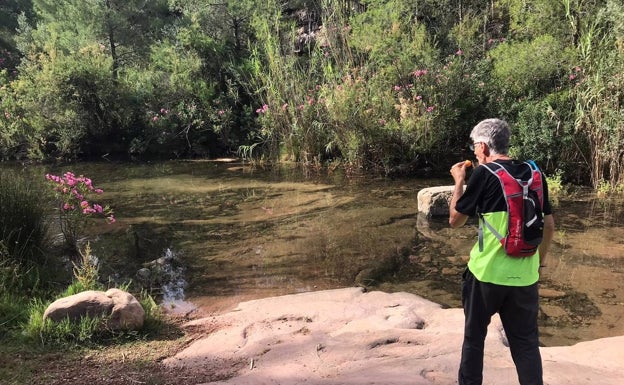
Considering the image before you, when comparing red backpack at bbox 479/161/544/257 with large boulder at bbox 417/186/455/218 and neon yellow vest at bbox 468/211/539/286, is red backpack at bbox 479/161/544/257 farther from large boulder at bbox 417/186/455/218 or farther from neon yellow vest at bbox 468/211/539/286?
large boulder at bbox 417/186/455/218

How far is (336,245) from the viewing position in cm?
629

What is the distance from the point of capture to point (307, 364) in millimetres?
3172

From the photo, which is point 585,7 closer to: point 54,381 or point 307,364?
point 307,364

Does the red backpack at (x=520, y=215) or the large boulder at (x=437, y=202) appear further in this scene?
the large boulder at (x=437, y=202)

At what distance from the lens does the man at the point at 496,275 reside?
7.17ft

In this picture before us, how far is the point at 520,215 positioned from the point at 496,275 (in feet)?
0.95

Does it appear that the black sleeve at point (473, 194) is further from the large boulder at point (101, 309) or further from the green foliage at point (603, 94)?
the green foliage at point (603, 94)

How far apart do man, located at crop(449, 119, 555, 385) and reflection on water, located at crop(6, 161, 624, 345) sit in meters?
1.74

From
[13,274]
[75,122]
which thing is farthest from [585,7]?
[75,122]

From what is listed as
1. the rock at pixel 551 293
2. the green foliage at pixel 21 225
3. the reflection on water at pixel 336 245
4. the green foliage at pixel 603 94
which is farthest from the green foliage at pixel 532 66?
the green foliage at pixel 21 225

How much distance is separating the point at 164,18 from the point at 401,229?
14016 mm

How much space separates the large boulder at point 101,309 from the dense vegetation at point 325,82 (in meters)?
7.12

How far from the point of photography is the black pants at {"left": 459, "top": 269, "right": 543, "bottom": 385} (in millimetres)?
2215

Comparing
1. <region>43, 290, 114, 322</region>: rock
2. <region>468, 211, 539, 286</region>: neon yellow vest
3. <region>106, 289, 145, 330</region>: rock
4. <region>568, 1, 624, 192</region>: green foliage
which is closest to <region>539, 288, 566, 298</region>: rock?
<region>468, 211, 539, 286</region>: neon yellow vest
